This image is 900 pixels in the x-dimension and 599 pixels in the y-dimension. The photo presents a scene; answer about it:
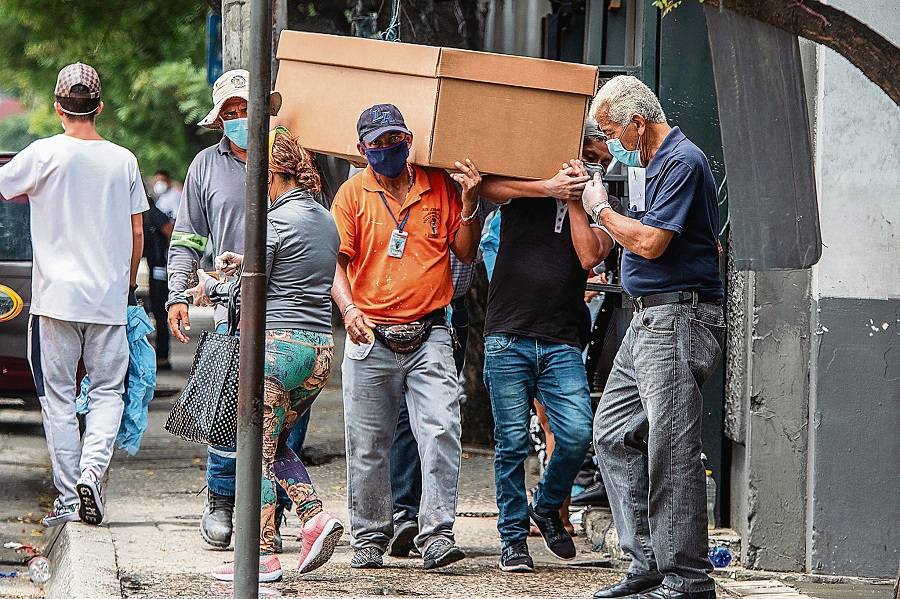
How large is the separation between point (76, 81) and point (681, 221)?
311 cm

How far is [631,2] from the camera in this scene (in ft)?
22.1

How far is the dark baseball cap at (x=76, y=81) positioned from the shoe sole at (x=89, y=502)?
1859mm

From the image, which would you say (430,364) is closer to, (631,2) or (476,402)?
(631,2)

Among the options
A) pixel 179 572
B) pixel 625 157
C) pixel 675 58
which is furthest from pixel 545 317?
pixel 179 572

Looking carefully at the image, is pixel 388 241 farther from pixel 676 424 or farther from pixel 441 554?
pixel 676 424

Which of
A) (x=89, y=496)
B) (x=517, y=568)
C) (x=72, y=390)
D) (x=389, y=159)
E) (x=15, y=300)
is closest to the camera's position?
(x=389, y=159)

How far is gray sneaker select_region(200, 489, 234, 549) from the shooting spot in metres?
5.76

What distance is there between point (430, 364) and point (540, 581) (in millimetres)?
1039

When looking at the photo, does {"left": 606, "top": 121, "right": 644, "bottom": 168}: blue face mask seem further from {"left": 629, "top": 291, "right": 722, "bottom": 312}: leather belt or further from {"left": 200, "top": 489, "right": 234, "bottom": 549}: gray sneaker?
{"left": 200, "top": 489, "right": 234, "bottom": 549}: gray sneaker

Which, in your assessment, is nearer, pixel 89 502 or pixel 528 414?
pixel 528 414

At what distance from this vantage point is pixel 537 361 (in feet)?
18.5

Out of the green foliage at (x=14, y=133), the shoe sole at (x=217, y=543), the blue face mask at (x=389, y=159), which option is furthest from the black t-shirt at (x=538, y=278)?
the green foliage at (x=14, y=133)

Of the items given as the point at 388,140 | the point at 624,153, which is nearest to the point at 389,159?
the point at 388,140

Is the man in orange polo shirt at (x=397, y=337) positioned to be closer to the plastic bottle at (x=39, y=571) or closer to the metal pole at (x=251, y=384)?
the plastic bottle at (x=39, y=571)
